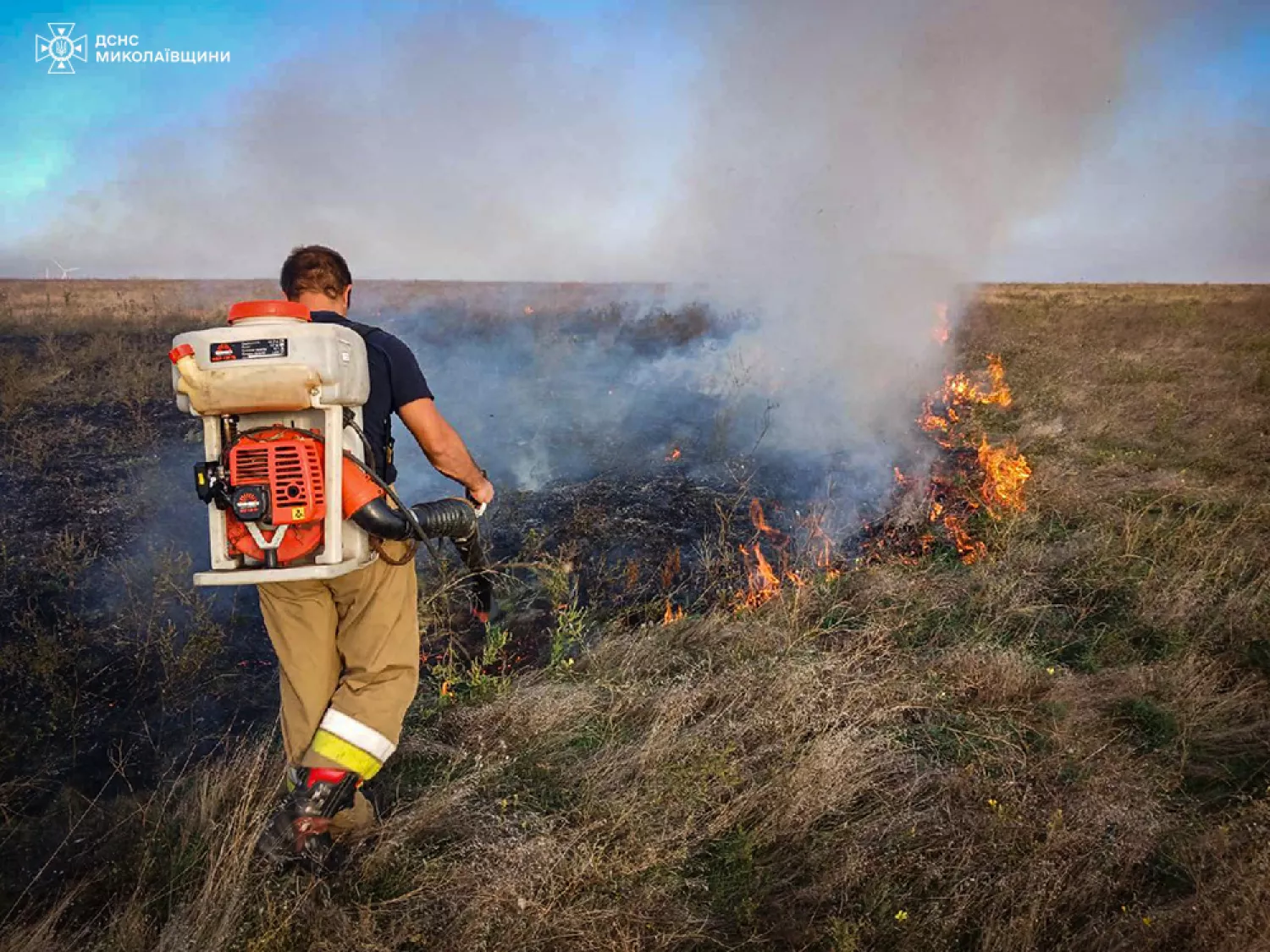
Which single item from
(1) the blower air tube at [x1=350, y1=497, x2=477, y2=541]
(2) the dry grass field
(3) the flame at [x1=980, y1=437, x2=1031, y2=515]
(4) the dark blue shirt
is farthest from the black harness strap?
(3) the flame at [x1=980, y1=437, x2=1031, y2=515]

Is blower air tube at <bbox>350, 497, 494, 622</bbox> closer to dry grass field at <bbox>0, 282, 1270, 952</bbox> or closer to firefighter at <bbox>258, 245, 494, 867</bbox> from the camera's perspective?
firefighter at <bbox>258, 245, 494, 867</bbox>

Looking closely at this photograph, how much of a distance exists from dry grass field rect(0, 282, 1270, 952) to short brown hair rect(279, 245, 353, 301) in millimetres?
1796

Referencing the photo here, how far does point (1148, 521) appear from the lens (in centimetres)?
554

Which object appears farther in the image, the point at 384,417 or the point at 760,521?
the point at 760,521

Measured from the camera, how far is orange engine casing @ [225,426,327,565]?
1.97m

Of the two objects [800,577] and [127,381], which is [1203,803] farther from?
[127,381]

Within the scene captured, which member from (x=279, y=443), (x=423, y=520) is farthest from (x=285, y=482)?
(x=423, y=520)

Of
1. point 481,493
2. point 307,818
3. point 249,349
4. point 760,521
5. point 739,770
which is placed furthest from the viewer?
point 760,521

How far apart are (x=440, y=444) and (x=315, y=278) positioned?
0.76m

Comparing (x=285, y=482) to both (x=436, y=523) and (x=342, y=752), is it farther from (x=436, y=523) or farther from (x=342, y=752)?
(x=342, y=752)

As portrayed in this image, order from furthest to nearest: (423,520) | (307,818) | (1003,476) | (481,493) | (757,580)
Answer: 1. (1003,476)
2. (757,580)
3. (481,493)
4. (423,520)
5. (307,818)

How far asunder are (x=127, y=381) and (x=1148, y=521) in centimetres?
1196

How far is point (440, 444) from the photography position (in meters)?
2.47

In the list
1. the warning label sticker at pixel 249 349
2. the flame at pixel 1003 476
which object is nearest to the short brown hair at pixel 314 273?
the warning label sticker at pixel 249 349
